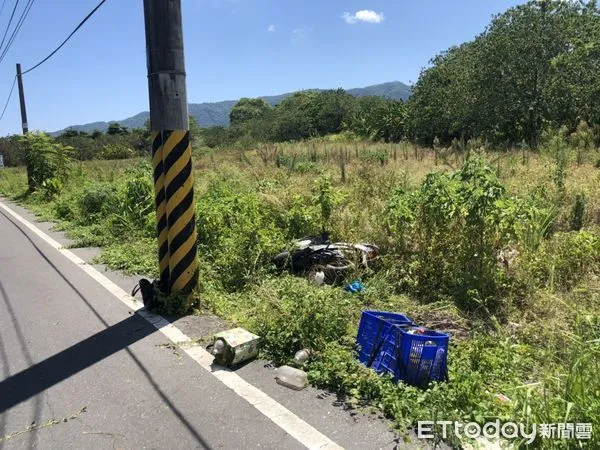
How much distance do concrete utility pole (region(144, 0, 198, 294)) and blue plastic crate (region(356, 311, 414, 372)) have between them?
7.59ft

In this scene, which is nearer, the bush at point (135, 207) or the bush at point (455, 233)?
the bush at point (455, 233)

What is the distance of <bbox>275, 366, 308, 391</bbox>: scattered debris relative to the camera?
3.82m

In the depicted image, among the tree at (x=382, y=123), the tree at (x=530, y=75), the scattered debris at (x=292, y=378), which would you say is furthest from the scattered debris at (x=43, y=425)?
the tree at (x=382, y=123)

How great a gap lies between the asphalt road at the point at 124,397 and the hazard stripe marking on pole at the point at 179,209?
0.64 m

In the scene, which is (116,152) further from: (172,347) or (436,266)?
(172,347)

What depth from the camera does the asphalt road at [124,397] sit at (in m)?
3.20

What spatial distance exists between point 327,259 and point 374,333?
246 centimetres

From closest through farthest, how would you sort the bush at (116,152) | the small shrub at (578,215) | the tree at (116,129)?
the small shrub at (578,215)
the bush at (116,152)
the tree at (116,129)

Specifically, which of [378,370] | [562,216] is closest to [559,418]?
[378,370]

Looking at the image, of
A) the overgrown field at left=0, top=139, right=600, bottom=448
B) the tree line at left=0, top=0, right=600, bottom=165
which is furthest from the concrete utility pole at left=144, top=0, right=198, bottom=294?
the tree line at left=0, top=0, right=600, bottom=165

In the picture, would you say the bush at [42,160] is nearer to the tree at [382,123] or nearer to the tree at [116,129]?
the tree at [382,123]

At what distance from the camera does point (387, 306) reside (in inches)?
209

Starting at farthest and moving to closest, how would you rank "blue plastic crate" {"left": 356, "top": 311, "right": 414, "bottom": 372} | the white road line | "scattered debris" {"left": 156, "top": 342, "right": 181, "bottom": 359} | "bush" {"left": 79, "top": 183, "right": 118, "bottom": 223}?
"bush" {"left": 79, "top": 183, "right": 118, "bottom": 223}
"scattered debris" {"left": 156, "top": 342, "right": 181, "bottom": 359}
"blue plastic crate" {"left": 356, "top": 311, "right": 414, "bottom": 372}
the white road line

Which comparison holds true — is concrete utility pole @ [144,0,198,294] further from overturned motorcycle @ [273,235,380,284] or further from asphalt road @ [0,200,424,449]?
overturned motorcycle @ [273,235,380,284]
